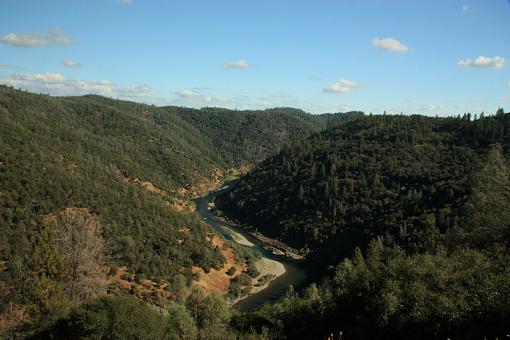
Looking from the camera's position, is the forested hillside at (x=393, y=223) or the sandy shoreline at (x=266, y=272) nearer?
Answer: the forested hillside at (x=393, y=223)

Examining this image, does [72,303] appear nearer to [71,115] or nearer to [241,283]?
[241,283]

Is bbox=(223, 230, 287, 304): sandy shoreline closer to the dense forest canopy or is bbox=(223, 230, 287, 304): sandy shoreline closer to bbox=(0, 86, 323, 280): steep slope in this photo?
the dense forest canopy

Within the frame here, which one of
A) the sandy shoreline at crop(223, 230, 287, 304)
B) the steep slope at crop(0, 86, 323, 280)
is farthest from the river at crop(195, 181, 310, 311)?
the steep slope at crop(0, 86, 323, 280)

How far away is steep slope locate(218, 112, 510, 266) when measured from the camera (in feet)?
269

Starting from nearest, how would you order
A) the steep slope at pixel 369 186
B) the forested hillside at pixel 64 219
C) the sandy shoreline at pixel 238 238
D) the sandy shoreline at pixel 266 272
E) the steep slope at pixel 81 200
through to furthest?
the forested hillside at pixel 64 219 → the steep slope at pixel 81 200 → the sandy shoreline at pixel 266 272 → the steep slope at pixel 369 186 → the sandy shoreline at pixel 238 238

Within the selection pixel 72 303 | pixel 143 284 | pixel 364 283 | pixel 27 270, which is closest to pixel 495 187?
pixel 364 283

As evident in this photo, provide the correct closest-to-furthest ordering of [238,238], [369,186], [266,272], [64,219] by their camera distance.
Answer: [64,219] < [266,272] < [369,186] < [238,238]

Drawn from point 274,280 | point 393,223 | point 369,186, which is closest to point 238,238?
point 274,280

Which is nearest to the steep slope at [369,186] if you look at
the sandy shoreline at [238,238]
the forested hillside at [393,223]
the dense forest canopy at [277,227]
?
the forested hillside at [393,223]

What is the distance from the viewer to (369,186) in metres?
99.2

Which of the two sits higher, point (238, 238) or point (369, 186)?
point (369, 186)

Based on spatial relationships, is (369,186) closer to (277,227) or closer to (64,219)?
(277,227)

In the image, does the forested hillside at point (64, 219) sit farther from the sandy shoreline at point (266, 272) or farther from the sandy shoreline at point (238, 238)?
the sandy shoreline at point (238, 238)

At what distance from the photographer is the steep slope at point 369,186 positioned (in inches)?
3231
